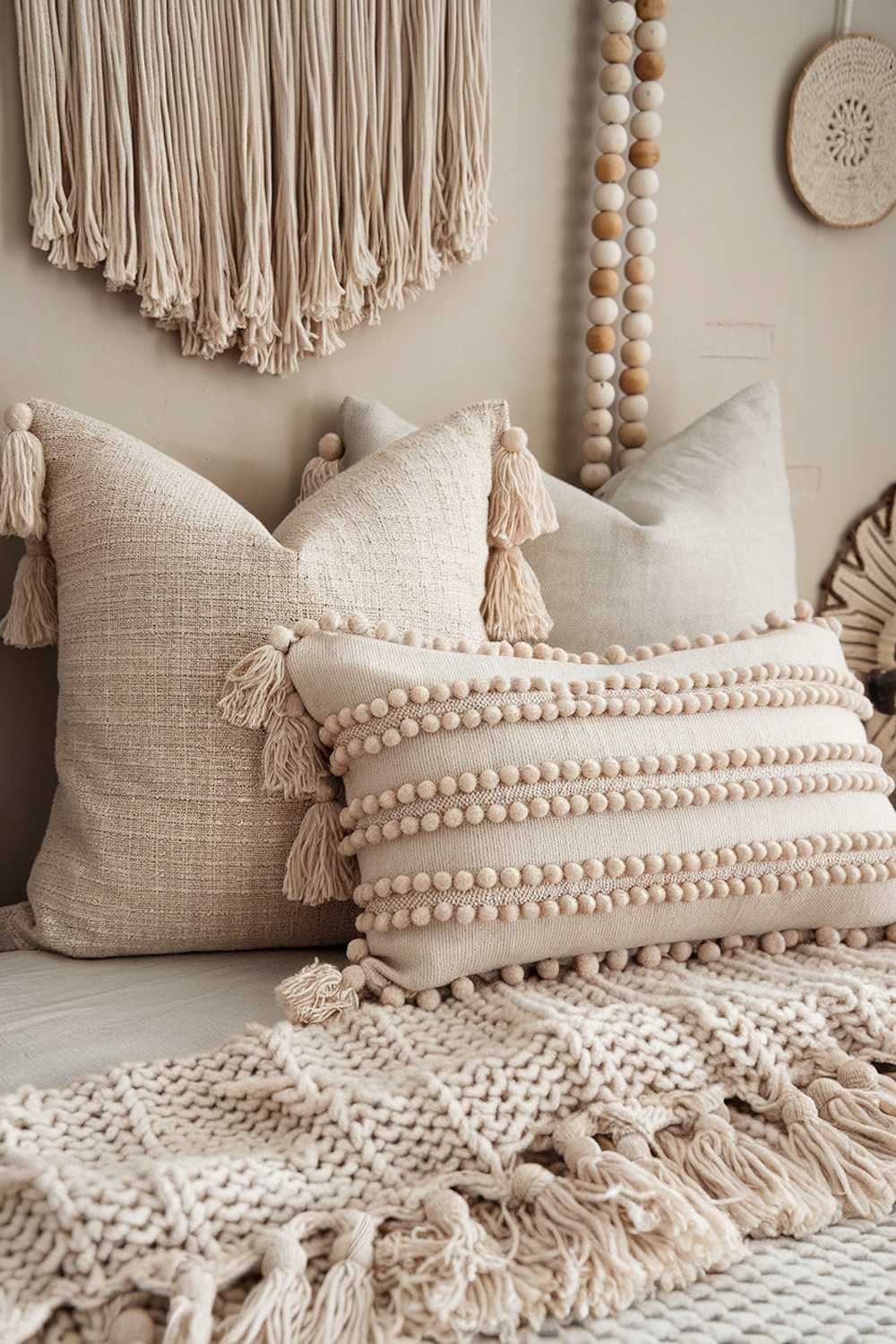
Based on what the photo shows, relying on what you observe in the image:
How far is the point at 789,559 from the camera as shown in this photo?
1309mm

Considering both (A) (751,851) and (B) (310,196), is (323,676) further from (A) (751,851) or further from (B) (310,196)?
(B) (310,196)

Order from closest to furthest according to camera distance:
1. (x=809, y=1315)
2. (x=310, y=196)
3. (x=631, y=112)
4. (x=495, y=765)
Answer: (x=809, y=1315)
(x=495, y=765)
(x=310, y=196)
(x=631, y=112)

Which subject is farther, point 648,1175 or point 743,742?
point 743,742

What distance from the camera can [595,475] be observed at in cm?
141

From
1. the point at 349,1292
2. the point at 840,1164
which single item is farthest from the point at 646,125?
the point at 349,1292

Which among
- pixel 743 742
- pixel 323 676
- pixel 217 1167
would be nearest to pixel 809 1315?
pixel 217 1167

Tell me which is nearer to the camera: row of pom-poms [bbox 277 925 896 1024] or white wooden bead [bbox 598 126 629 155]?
row of pom-poms [bbox 277 925 896 1024]

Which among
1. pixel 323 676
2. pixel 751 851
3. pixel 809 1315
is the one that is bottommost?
pixel 809 1315

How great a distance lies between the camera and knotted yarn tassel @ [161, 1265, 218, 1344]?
0.52 metres

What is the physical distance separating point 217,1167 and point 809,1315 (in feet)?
1.03

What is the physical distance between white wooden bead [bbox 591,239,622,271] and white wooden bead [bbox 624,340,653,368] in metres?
0.10

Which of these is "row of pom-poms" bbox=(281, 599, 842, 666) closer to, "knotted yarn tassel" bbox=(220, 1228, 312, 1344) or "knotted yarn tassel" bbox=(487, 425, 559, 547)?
"knotted yarn tassel" bbox=(487, 425, 559, 547)

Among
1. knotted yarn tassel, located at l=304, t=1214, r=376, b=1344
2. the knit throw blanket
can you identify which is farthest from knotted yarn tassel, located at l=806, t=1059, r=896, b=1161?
knotted yarn tassel, located at l=304, t=1214, r=376, b=1344

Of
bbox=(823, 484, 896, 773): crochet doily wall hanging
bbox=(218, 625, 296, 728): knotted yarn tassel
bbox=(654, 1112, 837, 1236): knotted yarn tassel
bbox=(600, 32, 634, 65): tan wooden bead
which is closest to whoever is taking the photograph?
bbox=(654, 1112, 837, 1236): knotted yarn tassel
